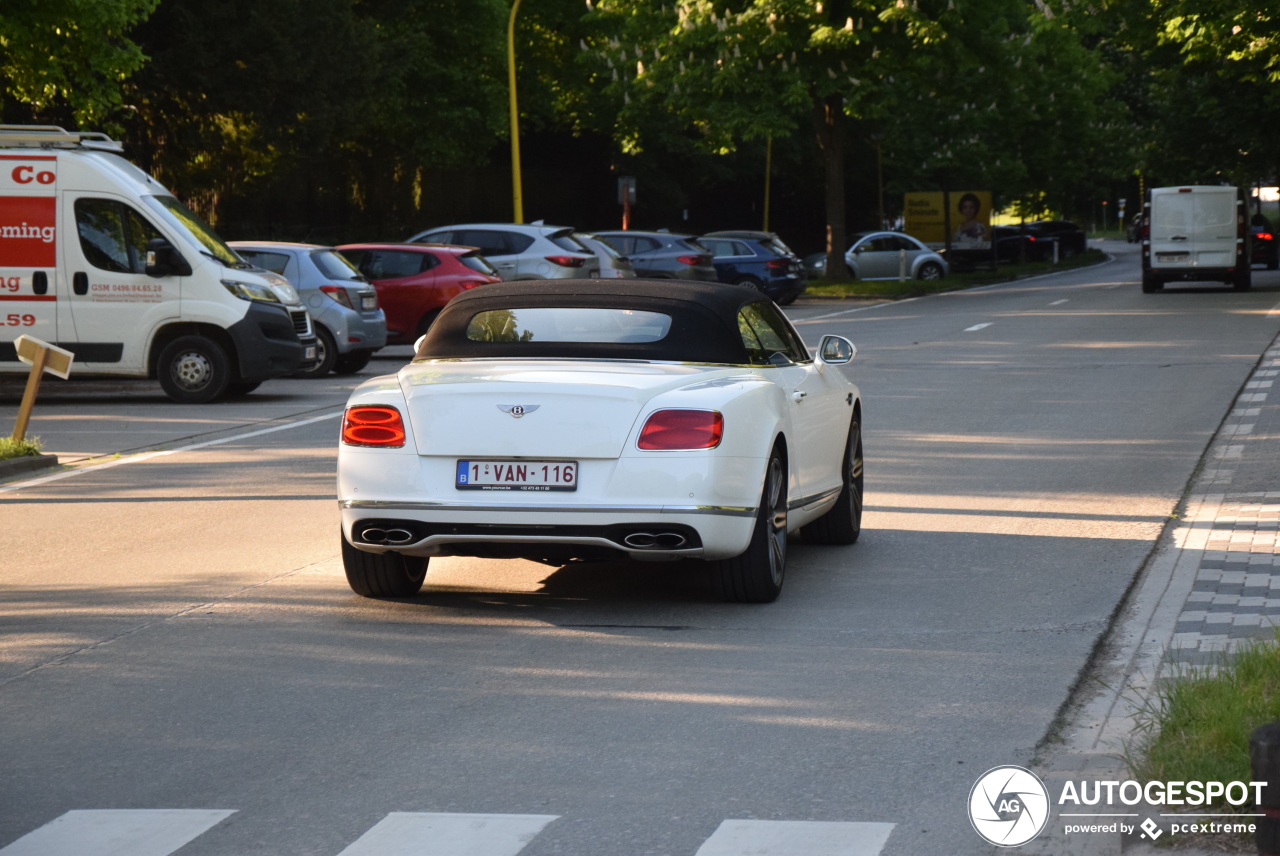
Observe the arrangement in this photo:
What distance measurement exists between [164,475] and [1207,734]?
9503mm

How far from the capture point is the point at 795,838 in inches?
188

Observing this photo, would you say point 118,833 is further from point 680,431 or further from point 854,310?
point 854,310

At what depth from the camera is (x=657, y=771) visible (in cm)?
545

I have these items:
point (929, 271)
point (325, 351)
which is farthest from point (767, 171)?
point (325, 351)

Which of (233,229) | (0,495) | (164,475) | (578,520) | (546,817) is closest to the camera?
(546,817)

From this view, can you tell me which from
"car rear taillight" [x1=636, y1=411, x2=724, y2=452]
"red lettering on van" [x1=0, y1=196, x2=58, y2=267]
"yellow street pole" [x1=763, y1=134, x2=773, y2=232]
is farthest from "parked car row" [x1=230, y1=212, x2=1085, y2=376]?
"yellow street pole" [x1=763, y1=134, x2=773, y2=232]

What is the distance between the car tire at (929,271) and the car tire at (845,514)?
4052 cm

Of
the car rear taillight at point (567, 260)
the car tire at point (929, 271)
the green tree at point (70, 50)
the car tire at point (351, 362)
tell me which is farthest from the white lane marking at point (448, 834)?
the car tire at point (929, 271)

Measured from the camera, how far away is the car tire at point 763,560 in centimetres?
788

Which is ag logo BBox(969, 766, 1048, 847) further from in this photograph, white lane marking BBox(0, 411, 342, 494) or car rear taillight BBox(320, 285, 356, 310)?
car rear taillight BBox(320, 285, 356, 310)

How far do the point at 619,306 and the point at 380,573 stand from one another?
1.59 metres

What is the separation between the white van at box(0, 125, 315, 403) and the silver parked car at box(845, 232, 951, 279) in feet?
106

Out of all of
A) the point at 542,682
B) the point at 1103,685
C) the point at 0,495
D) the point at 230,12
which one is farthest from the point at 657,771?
the point at 230,12

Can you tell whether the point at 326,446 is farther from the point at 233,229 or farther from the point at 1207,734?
the point at 233,229
